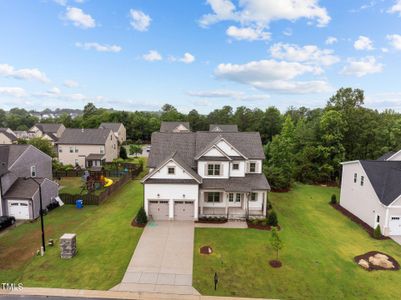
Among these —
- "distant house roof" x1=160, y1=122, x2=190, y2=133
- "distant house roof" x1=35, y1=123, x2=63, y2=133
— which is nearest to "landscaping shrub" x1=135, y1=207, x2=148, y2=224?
"distant house roof" x1=160, y1=122, x2=190, y2=133

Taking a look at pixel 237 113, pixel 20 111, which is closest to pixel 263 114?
pixel 237 113

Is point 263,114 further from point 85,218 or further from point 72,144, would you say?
point 85,218

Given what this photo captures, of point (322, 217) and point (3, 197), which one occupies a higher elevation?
point (3, 197)

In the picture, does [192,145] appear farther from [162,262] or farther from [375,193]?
[375,193]

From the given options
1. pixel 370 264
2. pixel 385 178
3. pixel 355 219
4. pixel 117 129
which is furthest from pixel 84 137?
pixel 370 264

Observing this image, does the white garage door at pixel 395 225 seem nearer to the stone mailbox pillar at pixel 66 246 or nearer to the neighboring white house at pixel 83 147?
the stone mailbox pillar at pixel 66 246

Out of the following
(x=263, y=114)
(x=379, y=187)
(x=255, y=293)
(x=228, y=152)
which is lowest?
(x=255, y=293)

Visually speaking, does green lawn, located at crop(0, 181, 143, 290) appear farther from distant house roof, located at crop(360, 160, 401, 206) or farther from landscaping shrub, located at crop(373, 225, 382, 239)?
distant house roof, located at crop(360, 160, 401, 206)

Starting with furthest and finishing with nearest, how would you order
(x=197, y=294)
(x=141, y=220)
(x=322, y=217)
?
(x=322, y=217) → (x=141, y=220) → (x=197, y=294)
